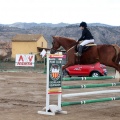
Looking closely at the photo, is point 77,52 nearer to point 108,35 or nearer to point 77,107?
point 77,107

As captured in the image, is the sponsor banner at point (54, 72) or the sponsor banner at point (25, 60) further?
the sponsor banner at point (25, 60)

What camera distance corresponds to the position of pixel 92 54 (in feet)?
50.9

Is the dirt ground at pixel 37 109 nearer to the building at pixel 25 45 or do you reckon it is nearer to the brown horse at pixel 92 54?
the brown horse at pixel 92 54

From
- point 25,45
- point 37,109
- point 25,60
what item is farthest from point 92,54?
point 25,45

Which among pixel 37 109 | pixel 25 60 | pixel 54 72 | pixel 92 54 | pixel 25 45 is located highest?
pixel 25 45

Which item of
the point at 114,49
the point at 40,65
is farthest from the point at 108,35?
the point at 114,49

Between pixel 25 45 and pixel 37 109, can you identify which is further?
pixel 25 45

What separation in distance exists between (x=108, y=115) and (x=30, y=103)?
325 cm

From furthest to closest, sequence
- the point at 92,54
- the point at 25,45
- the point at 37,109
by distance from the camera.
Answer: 1. the point at 25,45
2. the point at 92,54
3. the point at 37,109

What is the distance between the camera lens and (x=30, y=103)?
14086 mm

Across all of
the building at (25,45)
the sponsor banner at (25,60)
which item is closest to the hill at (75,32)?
the building at (25,45)

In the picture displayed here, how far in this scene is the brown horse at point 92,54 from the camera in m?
15.5

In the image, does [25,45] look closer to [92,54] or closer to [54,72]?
[92,54]

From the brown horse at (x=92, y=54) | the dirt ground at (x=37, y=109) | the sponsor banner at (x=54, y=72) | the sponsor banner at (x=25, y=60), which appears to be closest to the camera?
the dirt ground at (x=37, y=109)
